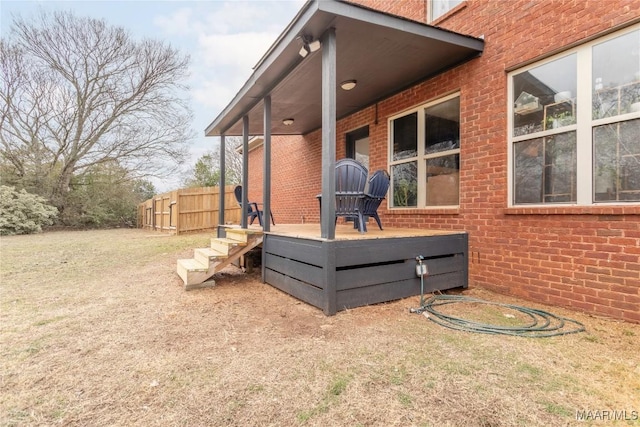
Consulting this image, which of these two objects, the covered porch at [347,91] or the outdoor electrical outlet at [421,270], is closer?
the covered porch at [347,91]

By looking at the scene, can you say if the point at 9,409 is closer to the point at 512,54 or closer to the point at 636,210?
the point at 636,210

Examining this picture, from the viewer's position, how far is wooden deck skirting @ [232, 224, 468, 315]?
132 inches

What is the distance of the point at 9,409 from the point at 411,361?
243 centimetres

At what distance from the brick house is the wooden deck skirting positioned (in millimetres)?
429

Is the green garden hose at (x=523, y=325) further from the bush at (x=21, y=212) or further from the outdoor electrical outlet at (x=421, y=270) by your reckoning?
the bush at (x=21, y=212)

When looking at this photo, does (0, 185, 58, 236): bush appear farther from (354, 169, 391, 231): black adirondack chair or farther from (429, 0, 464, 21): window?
(429, 0, 464, 21): window

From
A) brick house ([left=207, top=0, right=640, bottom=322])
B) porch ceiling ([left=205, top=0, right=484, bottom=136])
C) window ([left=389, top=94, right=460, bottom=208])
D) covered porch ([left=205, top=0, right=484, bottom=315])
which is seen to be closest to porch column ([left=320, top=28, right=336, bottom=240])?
covered porch ([left=205, top=0, right=484, bottom=315])

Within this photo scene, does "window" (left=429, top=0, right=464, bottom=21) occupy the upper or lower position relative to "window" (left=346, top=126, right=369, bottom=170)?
upper

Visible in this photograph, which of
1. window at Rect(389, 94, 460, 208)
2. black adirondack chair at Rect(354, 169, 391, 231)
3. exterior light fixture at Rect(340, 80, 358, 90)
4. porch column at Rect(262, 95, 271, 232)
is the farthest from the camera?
exterior light fixture at Rect(340, 80, 358, 90)

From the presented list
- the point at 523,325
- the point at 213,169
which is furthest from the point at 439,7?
the point at 213,169

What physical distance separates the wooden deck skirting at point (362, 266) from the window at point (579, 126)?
1.12 meters

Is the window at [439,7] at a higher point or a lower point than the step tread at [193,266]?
higher

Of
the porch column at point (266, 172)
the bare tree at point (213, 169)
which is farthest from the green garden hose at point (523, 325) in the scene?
the bare tree at point (213, 169)

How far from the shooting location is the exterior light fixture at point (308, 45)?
3521 mm
